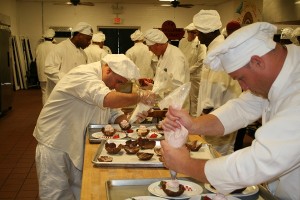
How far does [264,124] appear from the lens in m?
1.35

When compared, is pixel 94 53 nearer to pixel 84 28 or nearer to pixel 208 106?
pixel 84 28

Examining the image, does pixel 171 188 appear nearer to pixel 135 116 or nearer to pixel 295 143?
pixel 295 143

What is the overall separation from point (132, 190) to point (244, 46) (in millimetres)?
871

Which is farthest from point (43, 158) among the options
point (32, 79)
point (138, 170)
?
point (32, 79)

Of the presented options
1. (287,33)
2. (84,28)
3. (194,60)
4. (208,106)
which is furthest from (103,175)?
(194,60)

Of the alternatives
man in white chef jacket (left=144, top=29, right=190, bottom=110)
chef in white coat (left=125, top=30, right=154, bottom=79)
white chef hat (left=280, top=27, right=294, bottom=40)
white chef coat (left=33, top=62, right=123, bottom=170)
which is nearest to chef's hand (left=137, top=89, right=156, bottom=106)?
white chef coat (left=33, top=62, right=123, bottom=170)

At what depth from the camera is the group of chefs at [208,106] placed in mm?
1287

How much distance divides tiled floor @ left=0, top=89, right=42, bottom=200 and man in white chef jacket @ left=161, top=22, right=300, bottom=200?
2945 millimetres

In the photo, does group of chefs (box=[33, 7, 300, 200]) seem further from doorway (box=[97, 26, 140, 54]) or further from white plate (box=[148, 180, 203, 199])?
doorway (box=[97, 26, 140, 54])

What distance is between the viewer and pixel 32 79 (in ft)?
43.0

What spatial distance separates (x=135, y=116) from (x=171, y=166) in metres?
1.25

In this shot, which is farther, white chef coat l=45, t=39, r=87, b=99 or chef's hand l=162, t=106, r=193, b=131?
white chef coat l=45, t=39, r=87, b=99

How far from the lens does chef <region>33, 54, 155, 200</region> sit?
8.66ft

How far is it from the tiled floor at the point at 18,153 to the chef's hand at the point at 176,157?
2.78m
